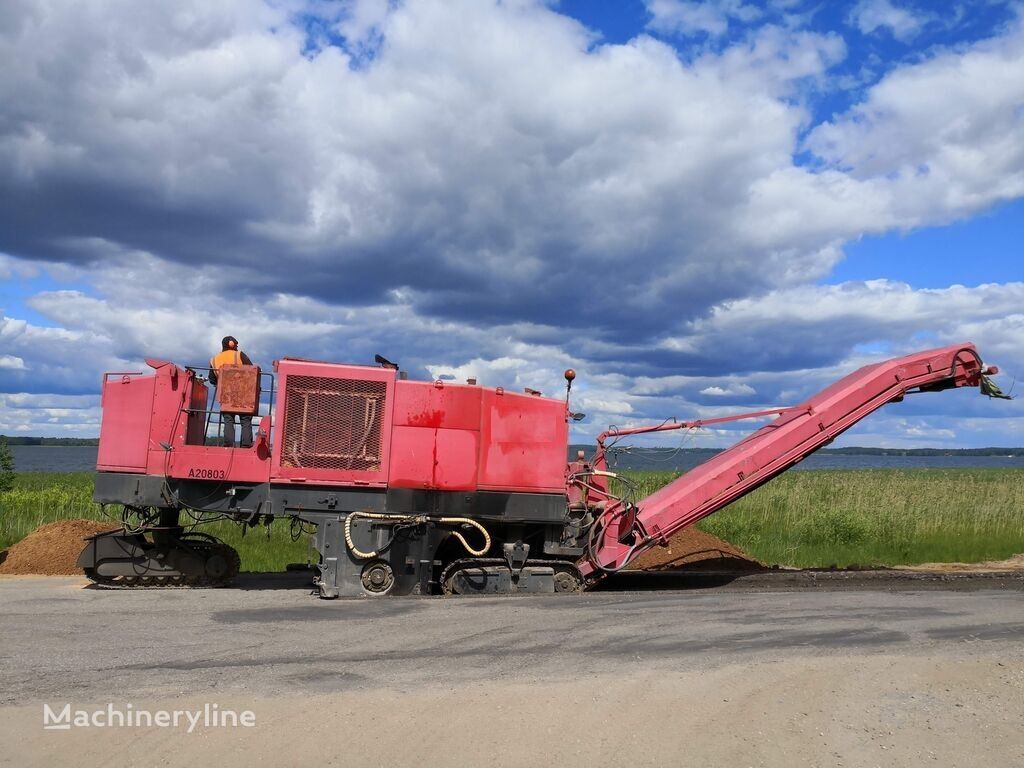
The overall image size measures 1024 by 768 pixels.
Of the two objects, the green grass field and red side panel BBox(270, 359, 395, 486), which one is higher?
red side panel BBox(270, 359, 395, 486)

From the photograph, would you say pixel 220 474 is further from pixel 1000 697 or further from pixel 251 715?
pixel 1000 697

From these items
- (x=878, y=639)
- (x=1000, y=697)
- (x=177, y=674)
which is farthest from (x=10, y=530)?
(x=1000, y=697)

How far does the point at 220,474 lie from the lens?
1098 centimetres

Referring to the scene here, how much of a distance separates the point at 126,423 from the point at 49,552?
4.68m

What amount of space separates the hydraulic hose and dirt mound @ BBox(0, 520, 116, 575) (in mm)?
5831

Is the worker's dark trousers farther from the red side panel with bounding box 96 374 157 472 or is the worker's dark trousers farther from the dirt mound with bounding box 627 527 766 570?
the dirt mound with bounding box 627 527 766 570

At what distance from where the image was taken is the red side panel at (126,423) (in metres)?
11.2

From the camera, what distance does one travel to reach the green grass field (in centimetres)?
1752

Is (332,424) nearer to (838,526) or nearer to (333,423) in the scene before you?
(333,423)

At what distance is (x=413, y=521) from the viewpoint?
36.7 ft

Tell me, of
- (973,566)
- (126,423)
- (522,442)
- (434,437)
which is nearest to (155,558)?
(126,423)

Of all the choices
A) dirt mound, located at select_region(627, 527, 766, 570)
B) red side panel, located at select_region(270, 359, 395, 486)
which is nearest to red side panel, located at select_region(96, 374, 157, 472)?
red side panel, located at select_region(270, 359, 395, 486)

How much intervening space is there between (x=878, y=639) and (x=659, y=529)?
4149 millimetres

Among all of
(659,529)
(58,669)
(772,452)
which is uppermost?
(772,452)
